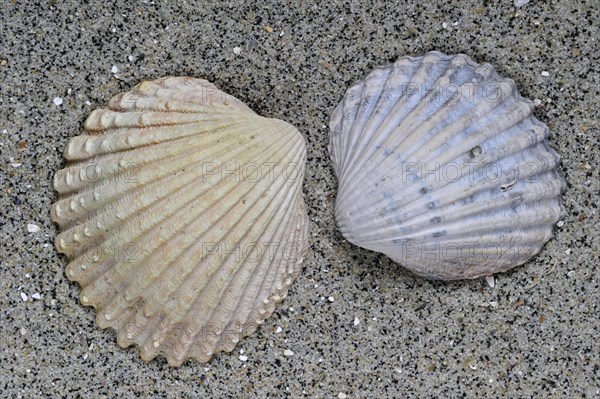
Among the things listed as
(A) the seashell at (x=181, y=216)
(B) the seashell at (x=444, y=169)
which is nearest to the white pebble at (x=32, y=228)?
(A) the seashell at (x=181, y=216)

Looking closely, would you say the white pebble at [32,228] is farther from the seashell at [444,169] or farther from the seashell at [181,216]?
the seashell at [444,169]

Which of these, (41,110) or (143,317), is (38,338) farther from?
(41,110)

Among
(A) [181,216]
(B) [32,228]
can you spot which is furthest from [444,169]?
(B) [32,228]

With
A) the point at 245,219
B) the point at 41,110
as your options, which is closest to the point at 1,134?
the point at 41,110

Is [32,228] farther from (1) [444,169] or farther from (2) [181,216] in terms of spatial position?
(1) [444,169]

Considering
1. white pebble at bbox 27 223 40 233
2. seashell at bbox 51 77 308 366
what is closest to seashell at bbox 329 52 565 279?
seashell at bbox 51 77 308 366

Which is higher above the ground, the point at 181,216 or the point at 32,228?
the point at 181,216
